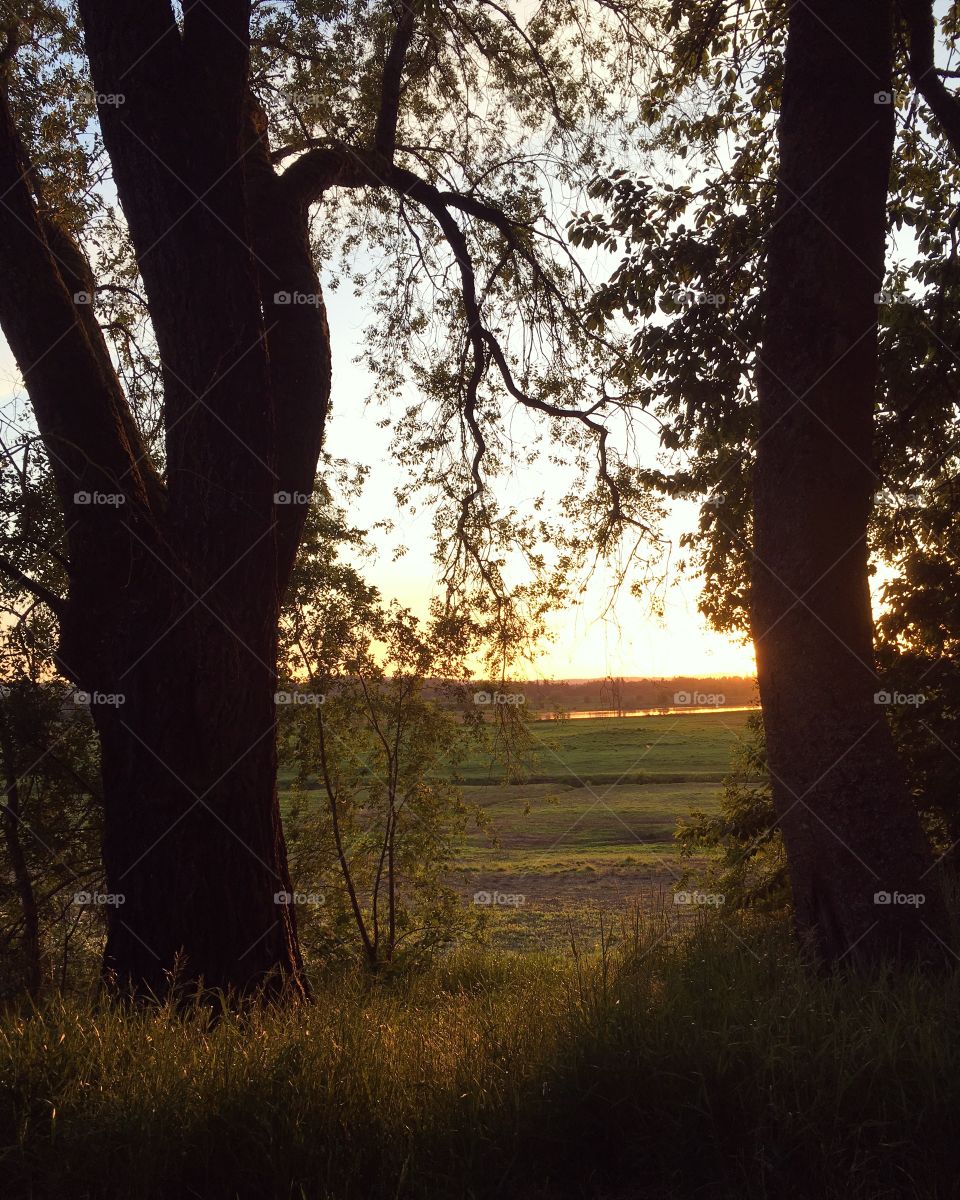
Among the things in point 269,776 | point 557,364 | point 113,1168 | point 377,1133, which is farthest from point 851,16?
point 113,1168

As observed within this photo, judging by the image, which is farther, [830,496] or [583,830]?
[583,830]
